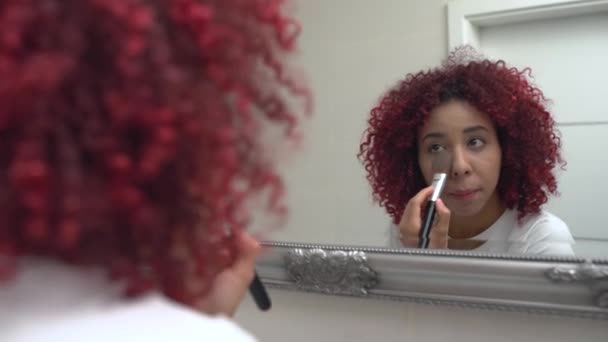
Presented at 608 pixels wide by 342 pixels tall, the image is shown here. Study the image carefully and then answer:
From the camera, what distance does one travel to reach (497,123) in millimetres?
634

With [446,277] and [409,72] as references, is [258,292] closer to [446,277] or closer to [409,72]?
[446,277]

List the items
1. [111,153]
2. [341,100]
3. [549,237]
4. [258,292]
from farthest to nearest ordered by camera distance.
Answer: [341,100] → [549,237] → [258,292] → [111,153]

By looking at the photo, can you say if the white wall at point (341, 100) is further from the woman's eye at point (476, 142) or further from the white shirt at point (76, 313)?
the white shirt at point (76, 313)

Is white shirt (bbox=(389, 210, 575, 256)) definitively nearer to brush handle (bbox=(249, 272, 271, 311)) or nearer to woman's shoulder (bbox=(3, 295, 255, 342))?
brush handle (bbox=(249, 272, 271, 311))

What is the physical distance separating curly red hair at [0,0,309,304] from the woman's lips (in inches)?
15.7

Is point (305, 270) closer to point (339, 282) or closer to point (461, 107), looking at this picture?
point (339, 282)

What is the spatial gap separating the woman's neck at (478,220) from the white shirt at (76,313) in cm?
42

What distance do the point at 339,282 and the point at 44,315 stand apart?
17.3 inches

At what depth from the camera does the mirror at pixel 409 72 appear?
1.98ft

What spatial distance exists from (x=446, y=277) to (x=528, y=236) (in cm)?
11

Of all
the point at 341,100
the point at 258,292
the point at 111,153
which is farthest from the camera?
the point at 341,100

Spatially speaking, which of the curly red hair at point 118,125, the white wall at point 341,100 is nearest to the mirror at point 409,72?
the white wall at point 341,100

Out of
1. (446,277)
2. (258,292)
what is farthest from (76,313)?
(446,277)

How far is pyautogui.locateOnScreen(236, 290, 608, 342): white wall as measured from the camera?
564 mm
